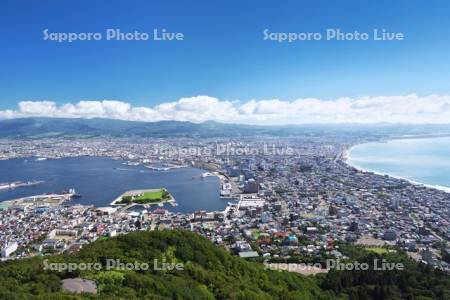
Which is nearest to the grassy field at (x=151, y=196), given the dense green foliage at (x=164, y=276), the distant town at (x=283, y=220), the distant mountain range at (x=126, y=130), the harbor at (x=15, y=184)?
the distant town at (x=283, y=220)

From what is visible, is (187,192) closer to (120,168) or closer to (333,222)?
(333,222)

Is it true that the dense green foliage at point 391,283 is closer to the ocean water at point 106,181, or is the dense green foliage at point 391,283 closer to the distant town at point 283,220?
the distant town at point 283,220

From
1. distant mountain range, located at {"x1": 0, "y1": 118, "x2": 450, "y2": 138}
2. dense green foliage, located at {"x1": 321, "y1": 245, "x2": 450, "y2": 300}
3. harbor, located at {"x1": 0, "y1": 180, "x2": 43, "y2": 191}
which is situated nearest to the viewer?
dense green foliage, located at {"x1": 321, "y1": 245, "x2": 450, "y2": 300}

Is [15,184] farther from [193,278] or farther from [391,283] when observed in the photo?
[391,283]

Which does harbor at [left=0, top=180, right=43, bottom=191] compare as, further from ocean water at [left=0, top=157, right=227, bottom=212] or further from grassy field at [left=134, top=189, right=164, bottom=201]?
grassy field at [left=134, top=189, right=164, bottom=201]

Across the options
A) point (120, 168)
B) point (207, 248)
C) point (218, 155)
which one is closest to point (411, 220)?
point (207, 248)

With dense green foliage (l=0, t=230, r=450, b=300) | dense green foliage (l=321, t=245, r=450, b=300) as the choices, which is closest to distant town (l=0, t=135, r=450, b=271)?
dense green foliage (l=321, t=245, r=450, b=300)

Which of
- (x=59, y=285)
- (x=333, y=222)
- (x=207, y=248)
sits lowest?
A: (x=333, y=222)

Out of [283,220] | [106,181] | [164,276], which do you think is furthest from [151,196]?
[164,276]
